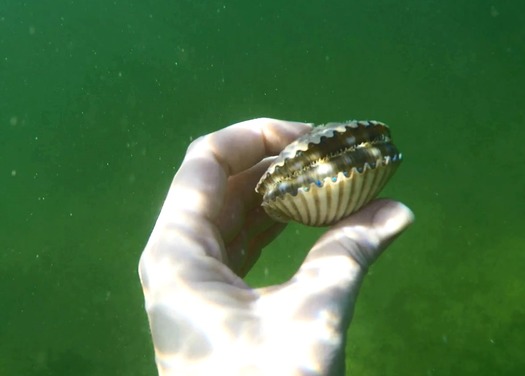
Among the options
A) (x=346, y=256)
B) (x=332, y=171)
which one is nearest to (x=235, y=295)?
(x=346, y=256)

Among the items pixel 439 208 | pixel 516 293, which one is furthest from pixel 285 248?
pixel 516 293

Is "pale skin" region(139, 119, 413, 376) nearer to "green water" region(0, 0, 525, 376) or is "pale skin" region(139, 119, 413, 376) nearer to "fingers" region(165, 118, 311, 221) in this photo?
"fingers" region(165, 118, 311, 221)

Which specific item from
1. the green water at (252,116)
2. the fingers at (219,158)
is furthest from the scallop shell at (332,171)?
the green water at (252,116)

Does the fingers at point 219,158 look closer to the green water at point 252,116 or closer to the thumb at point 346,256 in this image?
the thumb at point 346,256

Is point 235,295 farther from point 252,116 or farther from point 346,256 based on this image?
point 252,116

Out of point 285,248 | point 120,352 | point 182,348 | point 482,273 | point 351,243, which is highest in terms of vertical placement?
point 351,243

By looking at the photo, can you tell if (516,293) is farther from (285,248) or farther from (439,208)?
(285,248)

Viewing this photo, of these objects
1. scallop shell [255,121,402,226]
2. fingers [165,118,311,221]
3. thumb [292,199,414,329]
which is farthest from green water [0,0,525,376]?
thumb [292,199,414,329]
